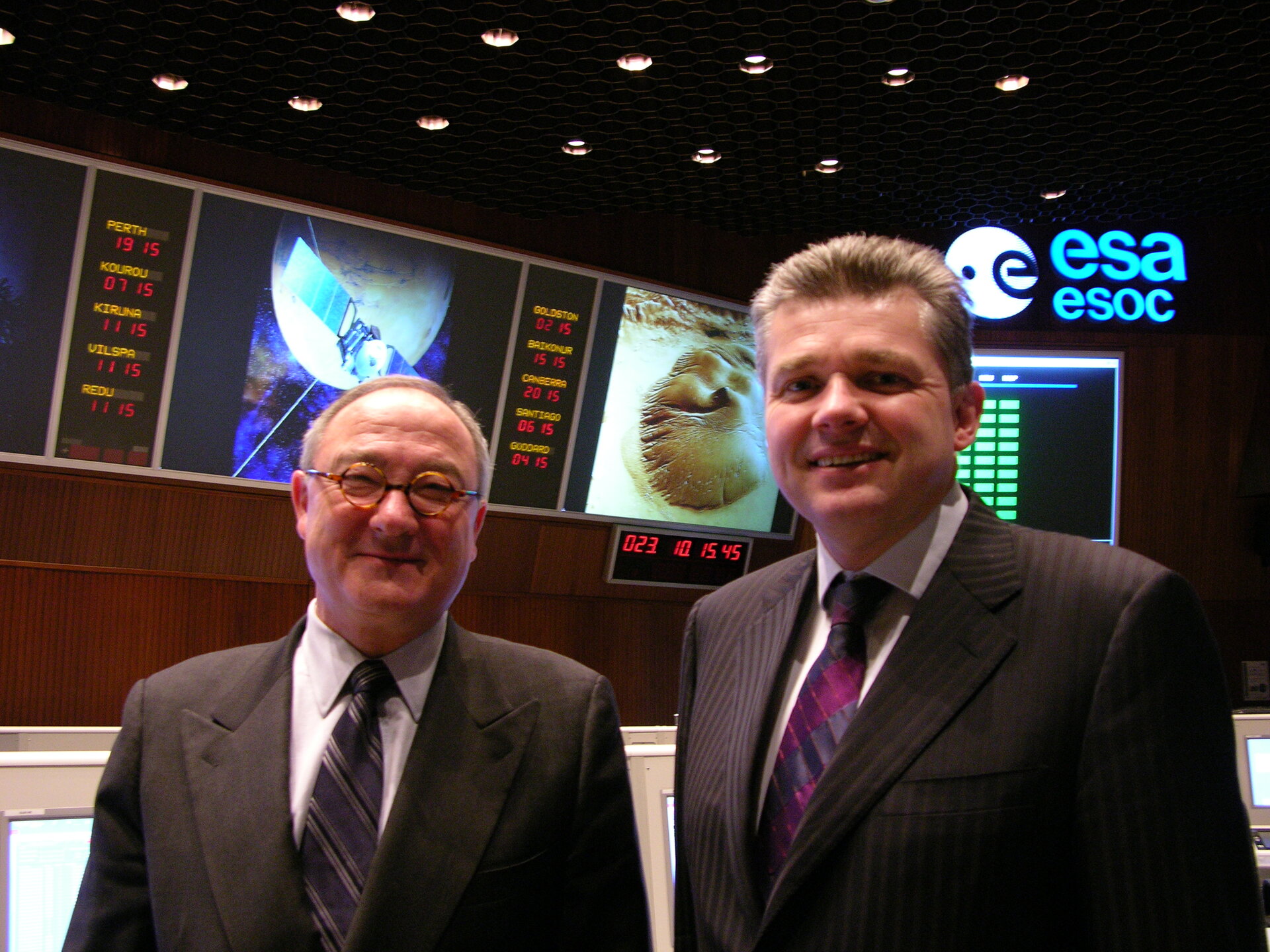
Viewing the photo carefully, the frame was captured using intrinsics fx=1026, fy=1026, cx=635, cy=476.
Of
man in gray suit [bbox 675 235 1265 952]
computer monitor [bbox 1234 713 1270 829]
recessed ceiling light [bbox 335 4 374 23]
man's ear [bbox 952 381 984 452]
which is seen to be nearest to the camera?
man in gray suit [bbox 675 235 1265 952]

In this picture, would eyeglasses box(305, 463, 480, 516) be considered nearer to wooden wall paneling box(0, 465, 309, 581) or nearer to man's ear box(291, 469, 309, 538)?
man's ear box(291, 469, 309, 538)

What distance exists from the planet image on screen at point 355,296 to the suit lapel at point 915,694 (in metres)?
3.07

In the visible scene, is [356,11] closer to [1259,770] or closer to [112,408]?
[112,408]

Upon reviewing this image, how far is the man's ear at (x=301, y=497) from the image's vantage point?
163 centimetres

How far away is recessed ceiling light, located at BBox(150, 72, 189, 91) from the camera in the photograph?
3.14 m

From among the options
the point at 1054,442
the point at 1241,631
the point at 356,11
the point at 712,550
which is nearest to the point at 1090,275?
the point at 1054,442

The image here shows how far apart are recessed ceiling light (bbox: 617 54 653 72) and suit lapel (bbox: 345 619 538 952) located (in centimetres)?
208

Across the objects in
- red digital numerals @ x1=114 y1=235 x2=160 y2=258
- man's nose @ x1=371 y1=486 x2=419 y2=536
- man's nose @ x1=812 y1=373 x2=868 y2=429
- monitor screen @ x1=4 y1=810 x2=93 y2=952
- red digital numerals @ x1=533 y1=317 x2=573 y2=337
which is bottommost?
monitor screen @ x1=4 y1=810 x2=93 y2=952

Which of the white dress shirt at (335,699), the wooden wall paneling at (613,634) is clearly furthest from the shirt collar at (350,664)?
the wooden wall paneling at (613,634)

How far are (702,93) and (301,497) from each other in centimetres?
219

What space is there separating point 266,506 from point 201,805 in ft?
8.39

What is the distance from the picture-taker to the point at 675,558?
477cm

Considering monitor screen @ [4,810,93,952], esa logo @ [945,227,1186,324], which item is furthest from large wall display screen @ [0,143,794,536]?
monitor screen @ [4,810,93,952]

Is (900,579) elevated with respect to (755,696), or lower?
elevated
